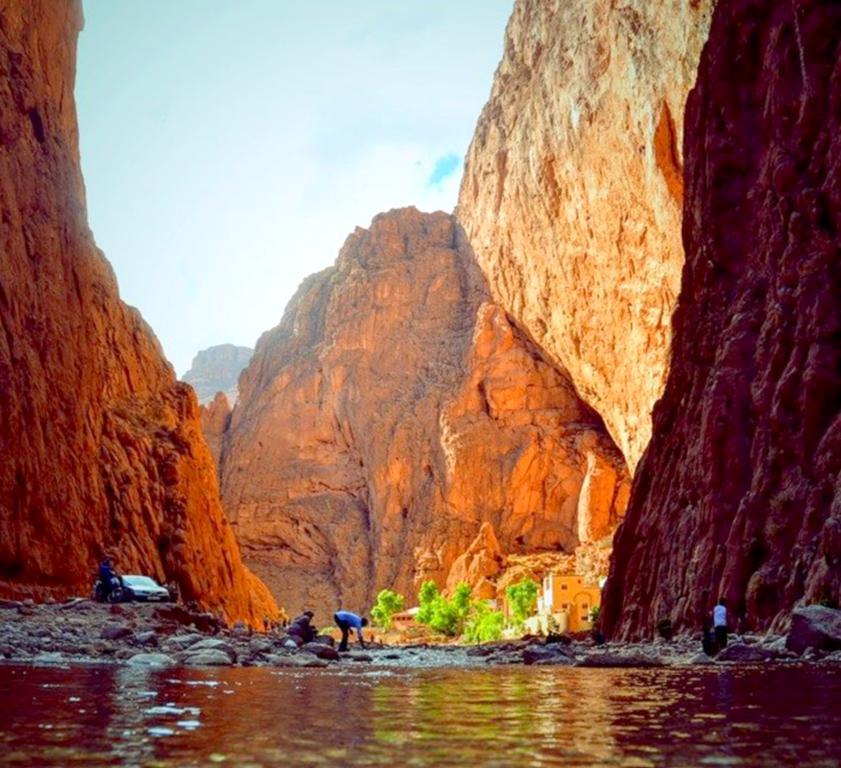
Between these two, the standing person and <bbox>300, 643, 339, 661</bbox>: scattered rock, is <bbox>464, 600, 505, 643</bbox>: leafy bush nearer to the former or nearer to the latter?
<bbox>300, 643, 339, 661</bbox>: scattered rock

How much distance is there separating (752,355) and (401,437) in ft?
246

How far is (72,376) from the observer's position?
102 ft

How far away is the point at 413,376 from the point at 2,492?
255 feet

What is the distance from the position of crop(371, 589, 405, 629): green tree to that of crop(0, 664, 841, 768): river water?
259 ft

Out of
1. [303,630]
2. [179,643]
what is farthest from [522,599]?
[179,643]

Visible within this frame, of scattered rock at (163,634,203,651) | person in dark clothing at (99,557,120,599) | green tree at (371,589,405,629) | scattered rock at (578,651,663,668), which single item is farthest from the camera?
green tree at (371,589,405,629)

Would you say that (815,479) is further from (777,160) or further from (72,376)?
(72,376)

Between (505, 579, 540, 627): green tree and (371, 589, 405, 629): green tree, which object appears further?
(371, 589, 405, 629): green tree

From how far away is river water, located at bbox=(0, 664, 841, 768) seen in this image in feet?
10.6

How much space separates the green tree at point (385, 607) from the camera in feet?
279

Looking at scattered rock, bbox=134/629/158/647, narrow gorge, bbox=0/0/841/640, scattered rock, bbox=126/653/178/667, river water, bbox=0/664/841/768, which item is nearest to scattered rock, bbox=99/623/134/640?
scattered rock, bbox=134/629/158/647

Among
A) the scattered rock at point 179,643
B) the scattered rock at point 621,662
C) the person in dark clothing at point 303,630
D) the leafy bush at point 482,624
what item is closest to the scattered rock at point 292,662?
the scattered rock at point 179,643

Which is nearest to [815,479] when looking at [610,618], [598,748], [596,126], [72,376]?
[610,618]

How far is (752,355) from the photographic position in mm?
23156
